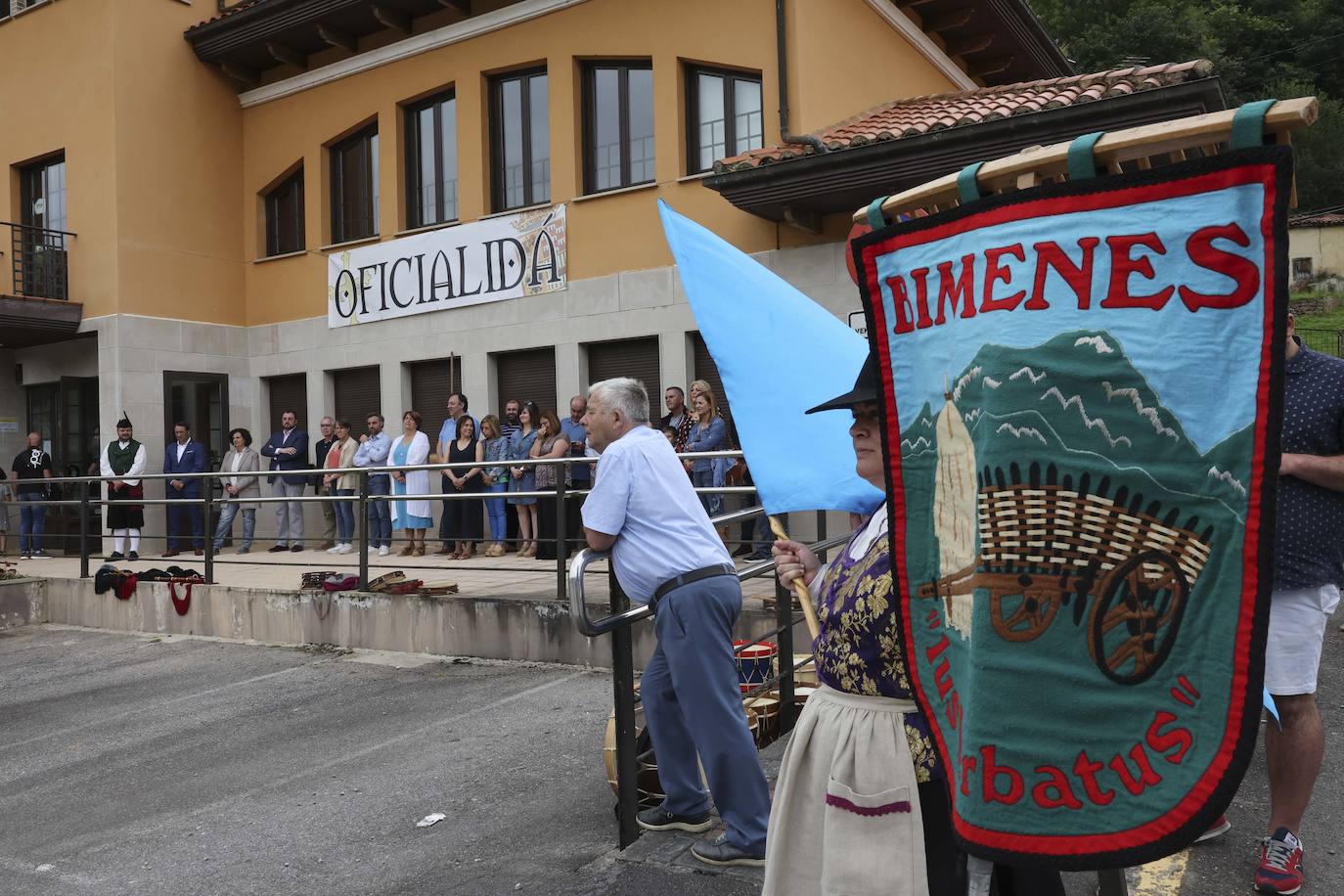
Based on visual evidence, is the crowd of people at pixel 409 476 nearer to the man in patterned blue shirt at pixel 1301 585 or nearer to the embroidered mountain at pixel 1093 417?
the man in patterned blue shirt at pixel 1301 585

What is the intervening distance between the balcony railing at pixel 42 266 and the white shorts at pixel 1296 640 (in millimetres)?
16573

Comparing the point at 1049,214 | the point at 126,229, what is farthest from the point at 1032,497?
the point at 126,229

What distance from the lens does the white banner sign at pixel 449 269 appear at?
13.5 metres

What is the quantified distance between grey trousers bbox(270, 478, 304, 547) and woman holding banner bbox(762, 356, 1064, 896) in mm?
12670

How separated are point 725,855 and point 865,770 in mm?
1745

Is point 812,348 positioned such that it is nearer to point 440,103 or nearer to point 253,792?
point 253,792

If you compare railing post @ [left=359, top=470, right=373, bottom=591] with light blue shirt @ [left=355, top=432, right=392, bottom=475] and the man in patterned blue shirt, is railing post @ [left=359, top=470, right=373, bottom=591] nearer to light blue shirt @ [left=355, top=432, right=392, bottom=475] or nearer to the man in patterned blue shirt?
light blue shirt @ [left=355, top=432, right=392, bottom=475]

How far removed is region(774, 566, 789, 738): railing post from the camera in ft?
17.0

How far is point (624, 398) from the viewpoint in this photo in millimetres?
4266

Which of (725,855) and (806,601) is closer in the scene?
(806,601)

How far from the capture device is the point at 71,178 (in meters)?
15.6

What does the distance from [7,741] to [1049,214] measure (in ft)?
24.1

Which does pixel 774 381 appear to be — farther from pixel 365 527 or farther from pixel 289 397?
pixel 289 397

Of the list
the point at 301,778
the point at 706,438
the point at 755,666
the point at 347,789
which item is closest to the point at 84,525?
the point at 706,438
